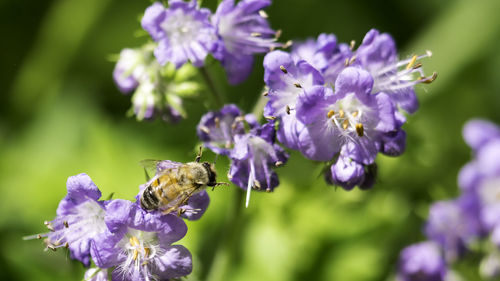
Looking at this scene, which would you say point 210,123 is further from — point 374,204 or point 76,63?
point 76,63

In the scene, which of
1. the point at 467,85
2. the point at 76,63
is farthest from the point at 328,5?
the point at 76,63

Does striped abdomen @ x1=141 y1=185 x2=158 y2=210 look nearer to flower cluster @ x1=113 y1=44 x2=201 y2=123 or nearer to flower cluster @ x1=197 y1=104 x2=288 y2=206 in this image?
flower cluster @ x1=197 y1=104 x2=288 y2=206

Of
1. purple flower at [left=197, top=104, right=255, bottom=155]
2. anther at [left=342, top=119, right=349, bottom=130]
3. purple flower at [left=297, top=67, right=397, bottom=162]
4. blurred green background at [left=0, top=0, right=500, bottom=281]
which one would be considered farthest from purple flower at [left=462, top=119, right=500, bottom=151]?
purple flower at [left=197, top=104, right=255, bottom=155]

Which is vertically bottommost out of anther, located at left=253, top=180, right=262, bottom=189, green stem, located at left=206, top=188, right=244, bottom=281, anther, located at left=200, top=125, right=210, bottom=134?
green stem, located at left=206, top=188, right=244, bottom=281

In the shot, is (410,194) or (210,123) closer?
(210,123)

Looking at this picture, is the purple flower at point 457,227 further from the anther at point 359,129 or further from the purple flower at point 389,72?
the anther at point 359,129

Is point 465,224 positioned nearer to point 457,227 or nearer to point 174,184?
point 457,227

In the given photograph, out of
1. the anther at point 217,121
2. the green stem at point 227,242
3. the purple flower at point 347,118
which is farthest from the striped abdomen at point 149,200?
the green stem at point 227,242
